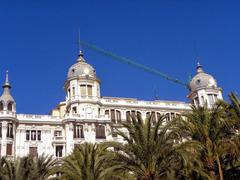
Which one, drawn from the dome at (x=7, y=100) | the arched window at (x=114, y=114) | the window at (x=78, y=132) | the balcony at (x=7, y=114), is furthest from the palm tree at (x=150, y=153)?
the arched window at (x=114, y=114)

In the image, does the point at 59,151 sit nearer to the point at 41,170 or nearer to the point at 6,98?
the point at 6,98

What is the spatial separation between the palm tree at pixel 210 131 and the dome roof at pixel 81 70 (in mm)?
38199

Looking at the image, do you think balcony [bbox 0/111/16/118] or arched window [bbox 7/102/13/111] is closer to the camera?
balcony [bbox 0/111/16/118]

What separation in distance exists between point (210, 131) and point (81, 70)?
4056 cm

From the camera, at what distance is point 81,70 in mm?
71562

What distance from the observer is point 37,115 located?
65625mm

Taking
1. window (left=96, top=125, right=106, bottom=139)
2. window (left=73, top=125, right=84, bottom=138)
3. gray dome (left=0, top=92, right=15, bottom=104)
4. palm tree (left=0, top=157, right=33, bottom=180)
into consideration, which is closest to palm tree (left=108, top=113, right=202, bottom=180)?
palm tree (left=0, top=157, right=33, bottom=180)

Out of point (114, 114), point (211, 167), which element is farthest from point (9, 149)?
point (211, 167)

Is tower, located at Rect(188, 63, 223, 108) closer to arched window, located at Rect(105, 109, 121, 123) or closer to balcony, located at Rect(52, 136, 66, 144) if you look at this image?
arched window, located at Rect(105, 109, 121, 123)

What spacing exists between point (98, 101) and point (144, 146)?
38204mm

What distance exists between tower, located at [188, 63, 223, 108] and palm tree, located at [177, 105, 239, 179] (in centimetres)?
4254

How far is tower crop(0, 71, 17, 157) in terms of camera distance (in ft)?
197

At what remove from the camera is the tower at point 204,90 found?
7856cm

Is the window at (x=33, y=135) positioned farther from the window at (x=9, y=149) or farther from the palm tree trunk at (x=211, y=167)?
the palm tree trunk at (x=211, y=167)
